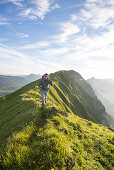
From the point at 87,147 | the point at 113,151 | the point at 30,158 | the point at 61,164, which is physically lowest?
the point at 113,151

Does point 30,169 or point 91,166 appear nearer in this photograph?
point 30,169

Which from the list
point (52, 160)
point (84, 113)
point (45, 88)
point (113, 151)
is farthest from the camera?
point (84, 113)

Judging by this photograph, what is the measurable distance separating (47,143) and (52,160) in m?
1.20

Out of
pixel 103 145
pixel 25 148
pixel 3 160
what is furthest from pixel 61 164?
pixel 103 145

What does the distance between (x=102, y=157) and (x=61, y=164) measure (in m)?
5.81

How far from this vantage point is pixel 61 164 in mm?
5500

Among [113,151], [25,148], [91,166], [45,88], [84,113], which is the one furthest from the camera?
[84,113]

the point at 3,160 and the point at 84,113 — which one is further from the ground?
the point at 3,160

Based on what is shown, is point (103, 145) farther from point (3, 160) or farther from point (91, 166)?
point (3, 160)

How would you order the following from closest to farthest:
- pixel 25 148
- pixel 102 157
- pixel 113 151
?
pixel 25 148
pixel 102 157
pixel 113 151

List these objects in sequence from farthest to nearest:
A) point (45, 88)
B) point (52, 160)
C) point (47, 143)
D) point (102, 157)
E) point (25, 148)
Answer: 1. point (45, 88)
2. point (102, 157)
3. point (47, 143)
4. point (25, 148)
5. point (52, 160)

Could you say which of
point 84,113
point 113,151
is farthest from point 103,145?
point 84,113

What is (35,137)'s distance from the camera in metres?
7.53

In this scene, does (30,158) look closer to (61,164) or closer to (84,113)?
(61,164)
